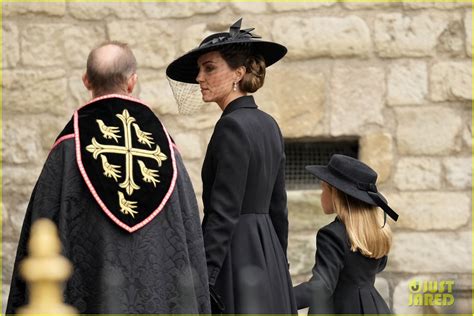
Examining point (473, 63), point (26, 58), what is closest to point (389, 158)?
point (473, 63)

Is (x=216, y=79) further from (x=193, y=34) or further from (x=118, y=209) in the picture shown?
(x=193, y=34)

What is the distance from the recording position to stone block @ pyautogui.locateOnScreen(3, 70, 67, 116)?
6953mm

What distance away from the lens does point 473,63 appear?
6.98 metres

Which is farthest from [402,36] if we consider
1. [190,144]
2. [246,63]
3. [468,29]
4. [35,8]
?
[246,63]

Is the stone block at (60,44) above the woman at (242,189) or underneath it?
above

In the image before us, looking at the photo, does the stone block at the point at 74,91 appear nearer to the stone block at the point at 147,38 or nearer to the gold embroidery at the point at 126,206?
the stone block at the point at 147,38

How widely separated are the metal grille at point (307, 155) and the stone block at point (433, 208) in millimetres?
415

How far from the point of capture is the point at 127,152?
4.31m

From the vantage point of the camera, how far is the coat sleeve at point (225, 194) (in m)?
4.60

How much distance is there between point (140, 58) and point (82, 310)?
3.01 m

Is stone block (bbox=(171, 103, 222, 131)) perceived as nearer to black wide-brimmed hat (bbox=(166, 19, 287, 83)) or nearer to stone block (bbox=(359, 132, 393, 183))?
stone block (bbox=(359, 132, 393, 183))

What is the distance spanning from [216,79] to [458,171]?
99.9 inches

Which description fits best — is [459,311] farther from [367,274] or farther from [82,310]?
[82,310]

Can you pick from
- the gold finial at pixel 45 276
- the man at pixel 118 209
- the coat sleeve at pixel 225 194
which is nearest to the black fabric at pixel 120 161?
the man at pixel 118 209
